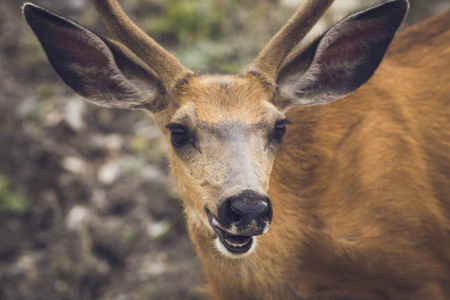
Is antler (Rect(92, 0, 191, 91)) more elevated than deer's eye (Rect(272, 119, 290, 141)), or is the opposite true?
antler (Rect(92, 0, 191, 91))

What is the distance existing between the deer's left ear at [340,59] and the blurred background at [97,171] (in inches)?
96.5

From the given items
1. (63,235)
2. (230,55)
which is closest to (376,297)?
(63,235)

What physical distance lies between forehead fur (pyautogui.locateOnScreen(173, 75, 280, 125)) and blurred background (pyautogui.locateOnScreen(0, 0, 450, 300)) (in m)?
2.44

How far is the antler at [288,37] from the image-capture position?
12.1ft

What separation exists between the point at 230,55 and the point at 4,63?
326 cm

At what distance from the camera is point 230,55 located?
7.11 metres

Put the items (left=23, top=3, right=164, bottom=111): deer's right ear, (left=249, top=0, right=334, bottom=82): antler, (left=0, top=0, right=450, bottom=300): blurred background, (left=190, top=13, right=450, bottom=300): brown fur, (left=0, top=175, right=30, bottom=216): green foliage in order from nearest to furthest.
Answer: (left=23, top=3, right=164, bottom=111): deer's right ear → (left=249, top=0, right=334, bottom=82): antler → (left=190, top=13, right=450, bottom=300): brown fur → (left=0, top=0, right=450, bottom=300): blurred background → (left=0, top=175, right=30, bottom=216): green foliage

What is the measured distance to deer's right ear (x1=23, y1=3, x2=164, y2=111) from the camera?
3545 millimetres

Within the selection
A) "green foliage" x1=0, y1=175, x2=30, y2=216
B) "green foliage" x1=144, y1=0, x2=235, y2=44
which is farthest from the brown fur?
"green foliage" x1=144, y1=0, x2=235, y2=44

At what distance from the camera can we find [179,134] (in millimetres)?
3510

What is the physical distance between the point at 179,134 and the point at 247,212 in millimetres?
948

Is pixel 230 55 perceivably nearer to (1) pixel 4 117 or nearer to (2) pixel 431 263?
(1) pixel 4 117

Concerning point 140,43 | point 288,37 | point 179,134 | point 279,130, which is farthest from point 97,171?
point 288,37

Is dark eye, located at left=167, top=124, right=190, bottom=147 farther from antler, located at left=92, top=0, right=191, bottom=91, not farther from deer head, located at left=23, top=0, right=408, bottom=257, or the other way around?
antler, located at left=92, top=0, right=191, bottom=91
